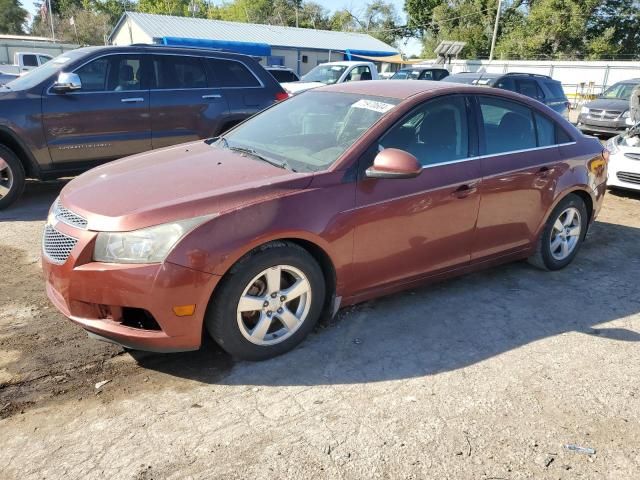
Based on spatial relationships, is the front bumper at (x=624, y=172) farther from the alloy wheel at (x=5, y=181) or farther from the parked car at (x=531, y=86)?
the alloy wheel at (x=5, y=181)

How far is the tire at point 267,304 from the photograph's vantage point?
3.02 m

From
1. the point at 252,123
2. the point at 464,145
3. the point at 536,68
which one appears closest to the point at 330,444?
the point at 464,145

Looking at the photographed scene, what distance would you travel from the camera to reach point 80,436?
2625mm

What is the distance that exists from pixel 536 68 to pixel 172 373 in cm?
3780

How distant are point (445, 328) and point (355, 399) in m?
1.13

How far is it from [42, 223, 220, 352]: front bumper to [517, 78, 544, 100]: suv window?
1115cm

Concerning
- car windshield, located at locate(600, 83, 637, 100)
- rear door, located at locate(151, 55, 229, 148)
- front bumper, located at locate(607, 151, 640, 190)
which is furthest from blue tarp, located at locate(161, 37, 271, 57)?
front bumper, located at locate(607, 151, 640, 190)

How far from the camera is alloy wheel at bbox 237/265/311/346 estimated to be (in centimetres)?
314

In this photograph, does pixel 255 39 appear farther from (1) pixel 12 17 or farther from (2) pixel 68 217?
(1) pixel 12 17

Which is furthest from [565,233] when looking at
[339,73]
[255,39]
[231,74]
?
[255,39]

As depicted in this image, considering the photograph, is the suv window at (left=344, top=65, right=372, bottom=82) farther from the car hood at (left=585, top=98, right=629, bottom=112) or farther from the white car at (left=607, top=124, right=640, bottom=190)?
the white car at (left=607, top=124, right=640, bottom=190)

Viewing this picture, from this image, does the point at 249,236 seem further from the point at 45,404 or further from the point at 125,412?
the point at 45,404

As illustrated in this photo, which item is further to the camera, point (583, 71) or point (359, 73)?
point (583, 71)

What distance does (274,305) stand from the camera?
3229 millimetres
